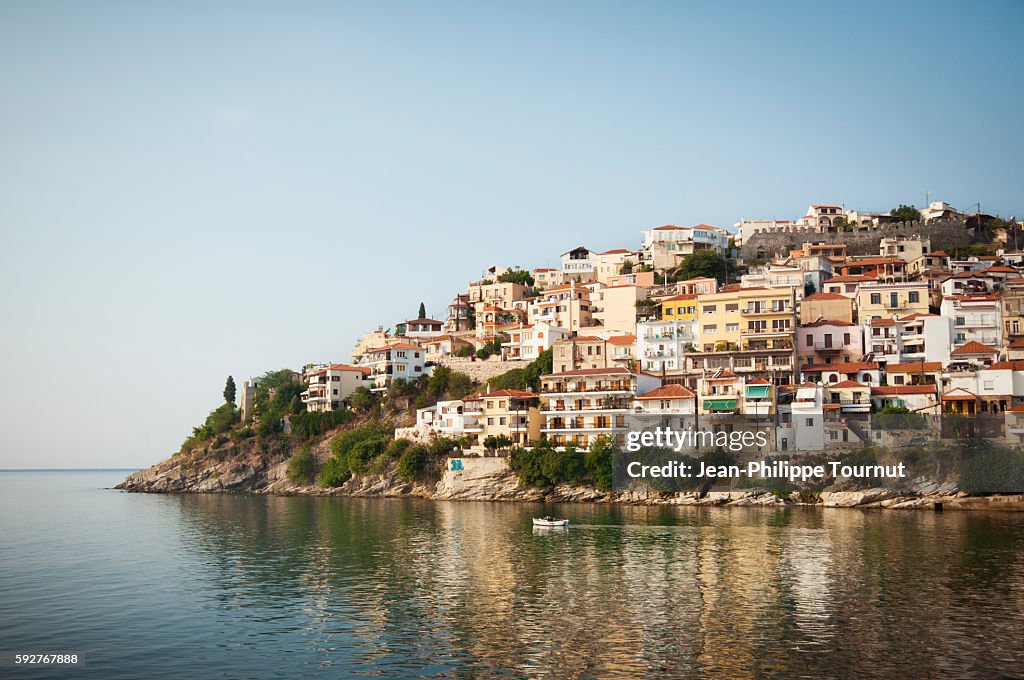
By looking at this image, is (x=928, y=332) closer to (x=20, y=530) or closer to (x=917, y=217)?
(x=917, y=217)

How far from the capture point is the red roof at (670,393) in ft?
185

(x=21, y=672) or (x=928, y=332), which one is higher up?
(x=928, y=332)

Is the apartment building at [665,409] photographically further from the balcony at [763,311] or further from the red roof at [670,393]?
the balcony at [763,311]

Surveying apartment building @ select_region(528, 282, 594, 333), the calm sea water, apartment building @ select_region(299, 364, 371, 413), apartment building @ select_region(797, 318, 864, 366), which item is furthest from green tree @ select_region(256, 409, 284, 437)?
apartment building @ select_region(797, 318, 864, 366)

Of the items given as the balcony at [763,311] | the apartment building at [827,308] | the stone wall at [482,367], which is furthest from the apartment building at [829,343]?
the stone wall at [482,367]

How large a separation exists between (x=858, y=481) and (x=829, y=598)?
87.7 feet

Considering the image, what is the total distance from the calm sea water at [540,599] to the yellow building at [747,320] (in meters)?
18.5

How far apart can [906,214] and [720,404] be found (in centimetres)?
4913

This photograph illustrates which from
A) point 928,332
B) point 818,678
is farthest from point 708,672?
point 928,332

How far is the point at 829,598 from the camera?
25.1 metres

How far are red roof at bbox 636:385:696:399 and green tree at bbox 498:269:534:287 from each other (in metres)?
39.1

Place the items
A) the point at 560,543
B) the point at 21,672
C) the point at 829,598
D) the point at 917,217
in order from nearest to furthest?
the point at 21,672 → the point at 829,598 → the point at 560,543 → the point at 917,217

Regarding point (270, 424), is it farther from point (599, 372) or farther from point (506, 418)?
point (599, 372)

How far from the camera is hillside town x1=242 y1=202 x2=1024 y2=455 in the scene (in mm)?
54156
